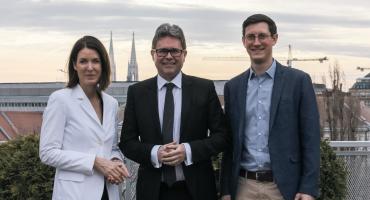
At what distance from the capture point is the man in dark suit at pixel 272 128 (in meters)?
3.56

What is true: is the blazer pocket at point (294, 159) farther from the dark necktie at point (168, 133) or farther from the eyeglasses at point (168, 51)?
the eyeglasses at point (168, 51)

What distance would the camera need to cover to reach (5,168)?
5305 millimetres

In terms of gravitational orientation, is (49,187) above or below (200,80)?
below

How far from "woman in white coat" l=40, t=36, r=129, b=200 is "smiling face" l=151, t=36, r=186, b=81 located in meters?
0.32

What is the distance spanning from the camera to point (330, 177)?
5.51 m

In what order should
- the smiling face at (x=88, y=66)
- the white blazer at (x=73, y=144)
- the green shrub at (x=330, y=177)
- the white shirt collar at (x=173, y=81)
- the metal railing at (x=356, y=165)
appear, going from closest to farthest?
A: the white blazer at (x=73, y=144), the smiling face at (x=88, y=66), the white shirt collar at (x=173, y=81), the green shrub at (x=330, y=177), the metal railing at (x=356, y=165)

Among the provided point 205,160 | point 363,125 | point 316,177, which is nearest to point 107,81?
point 205,160

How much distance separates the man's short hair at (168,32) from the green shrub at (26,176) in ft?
6.90

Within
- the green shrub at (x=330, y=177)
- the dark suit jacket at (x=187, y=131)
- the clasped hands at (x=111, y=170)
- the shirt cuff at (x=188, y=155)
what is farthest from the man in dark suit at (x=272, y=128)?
the green shrub at (x=330, y=177)

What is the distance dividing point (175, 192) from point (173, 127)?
0.41 meters

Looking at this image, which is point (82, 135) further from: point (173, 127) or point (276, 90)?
point (276, 90)

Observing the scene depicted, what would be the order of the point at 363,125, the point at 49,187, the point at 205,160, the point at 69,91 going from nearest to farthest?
1. the point at 69,91
2. the point at 205,160
3. the point at 49,187
4. the point at 363,125

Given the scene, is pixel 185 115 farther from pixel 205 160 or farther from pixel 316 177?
pixel 316 177

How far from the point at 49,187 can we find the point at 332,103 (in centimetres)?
3372
